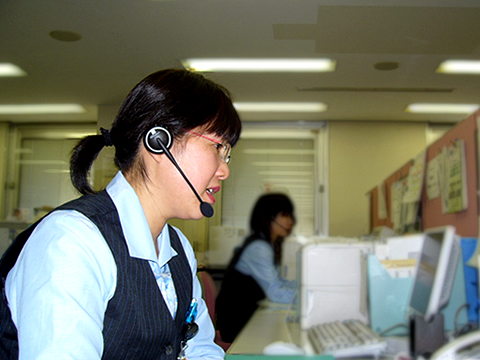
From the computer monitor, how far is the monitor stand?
0.05 feet

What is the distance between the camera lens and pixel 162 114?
589 mm

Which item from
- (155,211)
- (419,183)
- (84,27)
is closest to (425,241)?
(419,183)

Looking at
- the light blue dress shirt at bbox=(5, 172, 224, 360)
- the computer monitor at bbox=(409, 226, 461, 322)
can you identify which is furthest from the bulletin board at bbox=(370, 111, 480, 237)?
the light blue dress shirt at bbox=(5, 172, 224, 360)

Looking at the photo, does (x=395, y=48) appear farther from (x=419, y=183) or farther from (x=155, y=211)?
(x=155, y=211)

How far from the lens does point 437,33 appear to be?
7.29 feet

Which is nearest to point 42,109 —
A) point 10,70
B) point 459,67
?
point 10,70

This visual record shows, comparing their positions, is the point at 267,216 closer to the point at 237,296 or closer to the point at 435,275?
the point at 237,296

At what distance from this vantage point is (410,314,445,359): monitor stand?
83 centimetres

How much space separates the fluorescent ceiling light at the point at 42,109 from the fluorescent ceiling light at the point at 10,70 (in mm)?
337

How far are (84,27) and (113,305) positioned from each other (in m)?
1.94

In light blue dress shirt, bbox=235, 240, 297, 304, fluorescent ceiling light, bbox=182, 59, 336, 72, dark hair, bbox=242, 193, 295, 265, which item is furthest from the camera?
fluorescent ceiling light, bbox=182, 59, 336, 72

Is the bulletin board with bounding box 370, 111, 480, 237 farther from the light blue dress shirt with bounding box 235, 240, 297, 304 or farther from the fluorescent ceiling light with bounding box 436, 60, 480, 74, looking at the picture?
the fluorescent ceiling light with bounding box 436, 60, 480, 74

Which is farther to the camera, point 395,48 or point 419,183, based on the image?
point 395,48

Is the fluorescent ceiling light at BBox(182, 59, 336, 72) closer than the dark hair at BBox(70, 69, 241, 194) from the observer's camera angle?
No
